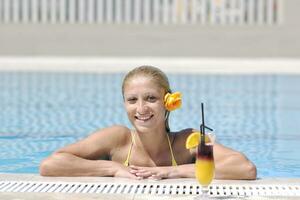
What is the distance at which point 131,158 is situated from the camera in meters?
4.32

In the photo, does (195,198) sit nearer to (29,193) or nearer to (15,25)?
(29,193)

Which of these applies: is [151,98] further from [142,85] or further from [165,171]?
[165,171]

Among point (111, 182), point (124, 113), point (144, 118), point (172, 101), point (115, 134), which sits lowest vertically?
point (124, 113)

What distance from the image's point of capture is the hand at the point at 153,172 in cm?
402

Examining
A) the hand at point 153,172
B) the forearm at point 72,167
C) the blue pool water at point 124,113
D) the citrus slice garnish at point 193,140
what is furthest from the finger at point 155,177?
the blue pool water at point 124,113

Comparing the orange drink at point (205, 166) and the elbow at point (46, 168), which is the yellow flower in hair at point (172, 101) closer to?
the orange drink at point (205, 166)

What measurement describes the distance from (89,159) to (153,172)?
43 centimetres

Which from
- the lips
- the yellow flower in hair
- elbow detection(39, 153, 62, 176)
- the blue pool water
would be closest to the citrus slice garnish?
the yellow flower in hair

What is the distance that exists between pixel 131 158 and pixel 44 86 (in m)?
7.72

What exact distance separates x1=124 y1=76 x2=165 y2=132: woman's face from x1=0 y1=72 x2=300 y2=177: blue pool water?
6.34 feet

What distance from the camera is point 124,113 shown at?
922 cm

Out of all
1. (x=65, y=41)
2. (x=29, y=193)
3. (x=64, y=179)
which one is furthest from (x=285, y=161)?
(x=65, y=41)

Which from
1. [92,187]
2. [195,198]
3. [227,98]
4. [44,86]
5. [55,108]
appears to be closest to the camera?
[195,198]

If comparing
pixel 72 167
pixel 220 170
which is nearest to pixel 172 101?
pixel 220 170
